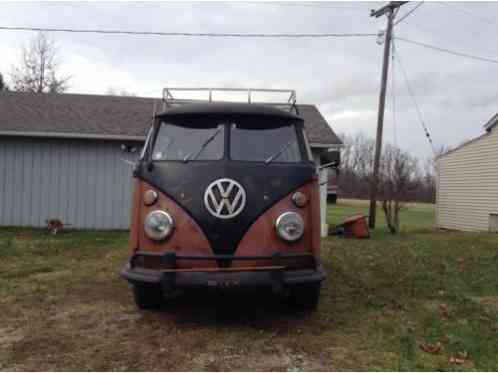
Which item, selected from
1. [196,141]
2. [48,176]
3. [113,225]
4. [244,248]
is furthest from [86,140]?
[244,248]

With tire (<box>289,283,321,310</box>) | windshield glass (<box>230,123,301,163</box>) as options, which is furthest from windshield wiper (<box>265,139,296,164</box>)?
tire (<box>289,283,321,310</box>)

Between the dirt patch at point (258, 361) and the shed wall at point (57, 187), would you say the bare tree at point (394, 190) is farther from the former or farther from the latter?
the dirt patch at point (258, 361)

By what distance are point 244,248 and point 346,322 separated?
5.11 ft

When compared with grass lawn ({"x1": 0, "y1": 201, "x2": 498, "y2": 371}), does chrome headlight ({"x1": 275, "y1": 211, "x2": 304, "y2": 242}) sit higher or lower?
higher

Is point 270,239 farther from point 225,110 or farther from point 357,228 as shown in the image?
point 357,228

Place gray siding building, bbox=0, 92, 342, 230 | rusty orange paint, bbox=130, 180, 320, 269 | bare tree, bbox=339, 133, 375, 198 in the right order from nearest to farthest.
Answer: rusty orange paint, bbox=130, 180, 320, 269 < gray siding building, bbox=0, 92, 342, 230 < bare tree, bbox=339, 133, 375, 198

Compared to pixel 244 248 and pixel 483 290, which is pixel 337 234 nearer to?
pixel 483 290

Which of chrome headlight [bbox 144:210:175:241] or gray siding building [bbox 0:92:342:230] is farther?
gray siding building [bbox 0:92:342:230]

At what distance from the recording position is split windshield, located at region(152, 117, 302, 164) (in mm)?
4602

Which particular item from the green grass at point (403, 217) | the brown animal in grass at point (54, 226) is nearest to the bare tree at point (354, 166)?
the green grass at point (403, 217)

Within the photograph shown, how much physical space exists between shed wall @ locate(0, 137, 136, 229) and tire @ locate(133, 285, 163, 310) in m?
8.11

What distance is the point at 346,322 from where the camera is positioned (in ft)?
15.9

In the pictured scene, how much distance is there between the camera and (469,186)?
1819 centimetres

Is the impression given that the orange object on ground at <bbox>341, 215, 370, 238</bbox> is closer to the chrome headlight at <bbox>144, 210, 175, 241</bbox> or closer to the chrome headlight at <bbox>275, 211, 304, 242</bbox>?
the chrome headlight at <bbox>275, 211, 304, 242</bbox>
